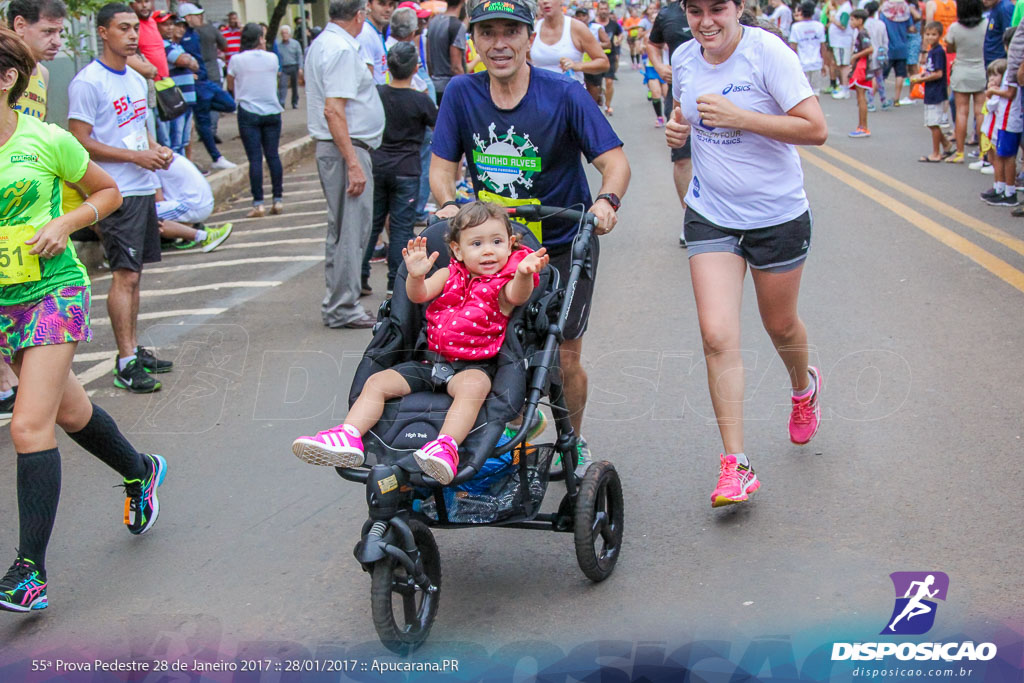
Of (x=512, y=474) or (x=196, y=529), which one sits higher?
(x=512, y=474)

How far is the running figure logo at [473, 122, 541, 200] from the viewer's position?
4551 mm

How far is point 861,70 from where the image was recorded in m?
17.3

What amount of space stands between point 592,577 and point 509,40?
205cm

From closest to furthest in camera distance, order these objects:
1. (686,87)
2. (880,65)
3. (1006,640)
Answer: (1006,640), (686,87), (880,65)

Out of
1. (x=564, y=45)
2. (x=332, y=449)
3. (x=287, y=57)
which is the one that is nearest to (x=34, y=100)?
(x=332, y=449)

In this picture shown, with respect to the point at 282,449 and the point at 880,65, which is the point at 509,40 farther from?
the point at 880,65

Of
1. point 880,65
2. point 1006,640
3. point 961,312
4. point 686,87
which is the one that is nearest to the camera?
point 1006,640

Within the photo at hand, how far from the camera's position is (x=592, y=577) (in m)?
3.93

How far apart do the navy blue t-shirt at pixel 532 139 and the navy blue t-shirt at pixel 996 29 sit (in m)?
9.76

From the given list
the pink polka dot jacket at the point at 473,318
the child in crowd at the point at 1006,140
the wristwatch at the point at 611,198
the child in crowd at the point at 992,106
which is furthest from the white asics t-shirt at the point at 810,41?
the pink polka dot jacket at the point at 473,318

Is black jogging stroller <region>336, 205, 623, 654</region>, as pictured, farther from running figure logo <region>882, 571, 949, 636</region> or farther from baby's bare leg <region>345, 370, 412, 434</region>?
running figure logo <region>882, 571, 949, 636</region>

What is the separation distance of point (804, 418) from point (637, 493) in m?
0.89

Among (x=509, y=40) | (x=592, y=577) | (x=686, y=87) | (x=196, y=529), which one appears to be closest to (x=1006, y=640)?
Result: (x=592, y=577)

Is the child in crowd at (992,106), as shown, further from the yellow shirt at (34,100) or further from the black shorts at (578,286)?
the yellow shirt at (34,100)
